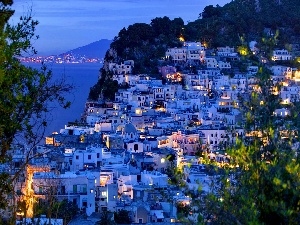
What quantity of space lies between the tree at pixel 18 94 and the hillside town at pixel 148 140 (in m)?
0.30

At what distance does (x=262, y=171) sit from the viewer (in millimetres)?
3705

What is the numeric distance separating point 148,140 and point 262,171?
22.1 metres

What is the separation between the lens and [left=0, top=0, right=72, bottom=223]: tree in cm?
474

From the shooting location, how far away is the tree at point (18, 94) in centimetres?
474

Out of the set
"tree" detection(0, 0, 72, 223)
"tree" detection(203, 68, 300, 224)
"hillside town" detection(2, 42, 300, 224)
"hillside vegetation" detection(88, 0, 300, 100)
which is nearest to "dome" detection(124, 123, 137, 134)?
"hillside town" detection(2, 42, 300, 224)

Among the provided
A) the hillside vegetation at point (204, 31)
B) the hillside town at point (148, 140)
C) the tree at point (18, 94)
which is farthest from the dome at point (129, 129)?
the tree at point (18, 94)

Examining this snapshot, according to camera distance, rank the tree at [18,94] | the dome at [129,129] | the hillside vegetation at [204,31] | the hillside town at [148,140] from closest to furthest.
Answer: the tree at [18,94] → the hillside town at [148,140] → the dome at [129,129] → the hillside vegetation at [204,31]

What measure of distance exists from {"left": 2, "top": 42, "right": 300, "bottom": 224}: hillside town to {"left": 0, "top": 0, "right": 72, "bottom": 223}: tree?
296 mm

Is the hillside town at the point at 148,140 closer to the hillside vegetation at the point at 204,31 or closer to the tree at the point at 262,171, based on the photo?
the tree at the point at 262,171

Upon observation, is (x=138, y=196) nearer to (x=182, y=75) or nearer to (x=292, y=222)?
(x=292, y=222)

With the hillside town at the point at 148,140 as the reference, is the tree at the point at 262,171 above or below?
above

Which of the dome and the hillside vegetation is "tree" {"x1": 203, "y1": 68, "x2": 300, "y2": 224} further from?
the hillside vegetation

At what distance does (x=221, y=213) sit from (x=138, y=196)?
1499cm

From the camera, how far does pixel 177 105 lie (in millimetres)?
32781
